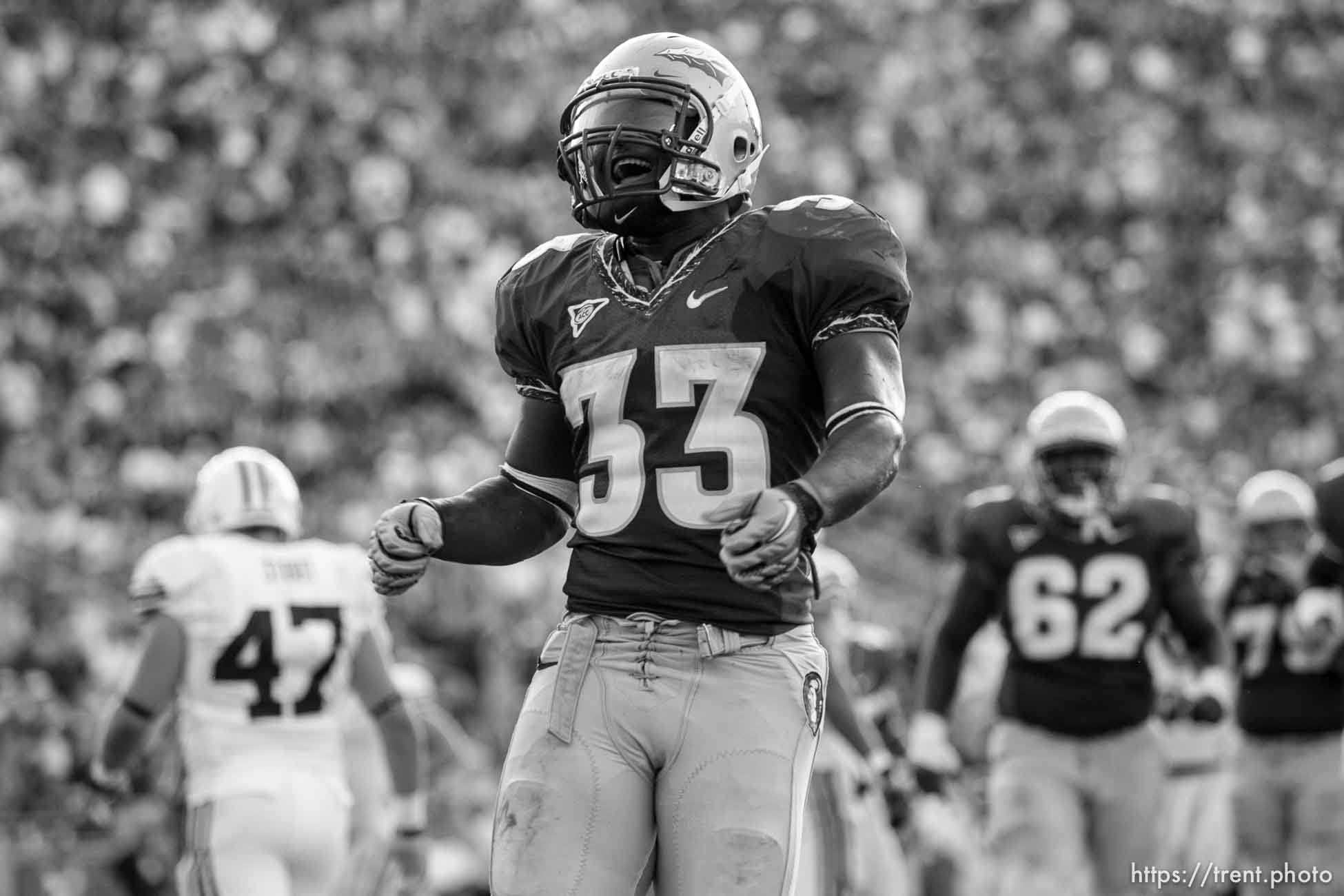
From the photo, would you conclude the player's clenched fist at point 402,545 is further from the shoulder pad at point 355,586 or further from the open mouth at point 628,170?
the shoulder pad at point 355,586

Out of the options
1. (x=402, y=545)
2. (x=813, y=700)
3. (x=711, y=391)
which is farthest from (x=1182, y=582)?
(x=402, y=545)

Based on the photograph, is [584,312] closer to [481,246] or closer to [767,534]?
[767,534]

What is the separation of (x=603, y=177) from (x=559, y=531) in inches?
24.1

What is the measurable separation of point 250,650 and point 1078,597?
90.9 inches

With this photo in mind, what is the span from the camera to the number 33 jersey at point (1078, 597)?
5.59 metres

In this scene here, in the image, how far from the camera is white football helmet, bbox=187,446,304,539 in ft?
17.0

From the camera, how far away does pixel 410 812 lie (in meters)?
5.28

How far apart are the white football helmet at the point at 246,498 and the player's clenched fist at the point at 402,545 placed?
225 cm

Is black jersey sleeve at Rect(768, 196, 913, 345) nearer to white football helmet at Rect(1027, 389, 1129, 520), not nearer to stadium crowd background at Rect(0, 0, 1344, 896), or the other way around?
white football helmet at Rect(1027, 389, 1129, 520)

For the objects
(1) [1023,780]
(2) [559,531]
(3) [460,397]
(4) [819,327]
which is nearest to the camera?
(4) [819,327]

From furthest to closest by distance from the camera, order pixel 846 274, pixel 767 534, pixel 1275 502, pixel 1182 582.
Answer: pixel 1275 502
pixel 1182 582
pixel 846 274
pixel 767 534

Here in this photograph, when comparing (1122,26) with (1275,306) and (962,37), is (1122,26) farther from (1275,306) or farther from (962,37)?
(1275,306)

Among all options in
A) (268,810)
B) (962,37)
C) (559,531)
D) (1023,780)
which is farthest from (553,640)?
(962,37)

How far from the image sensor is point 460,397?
13.8 metres
